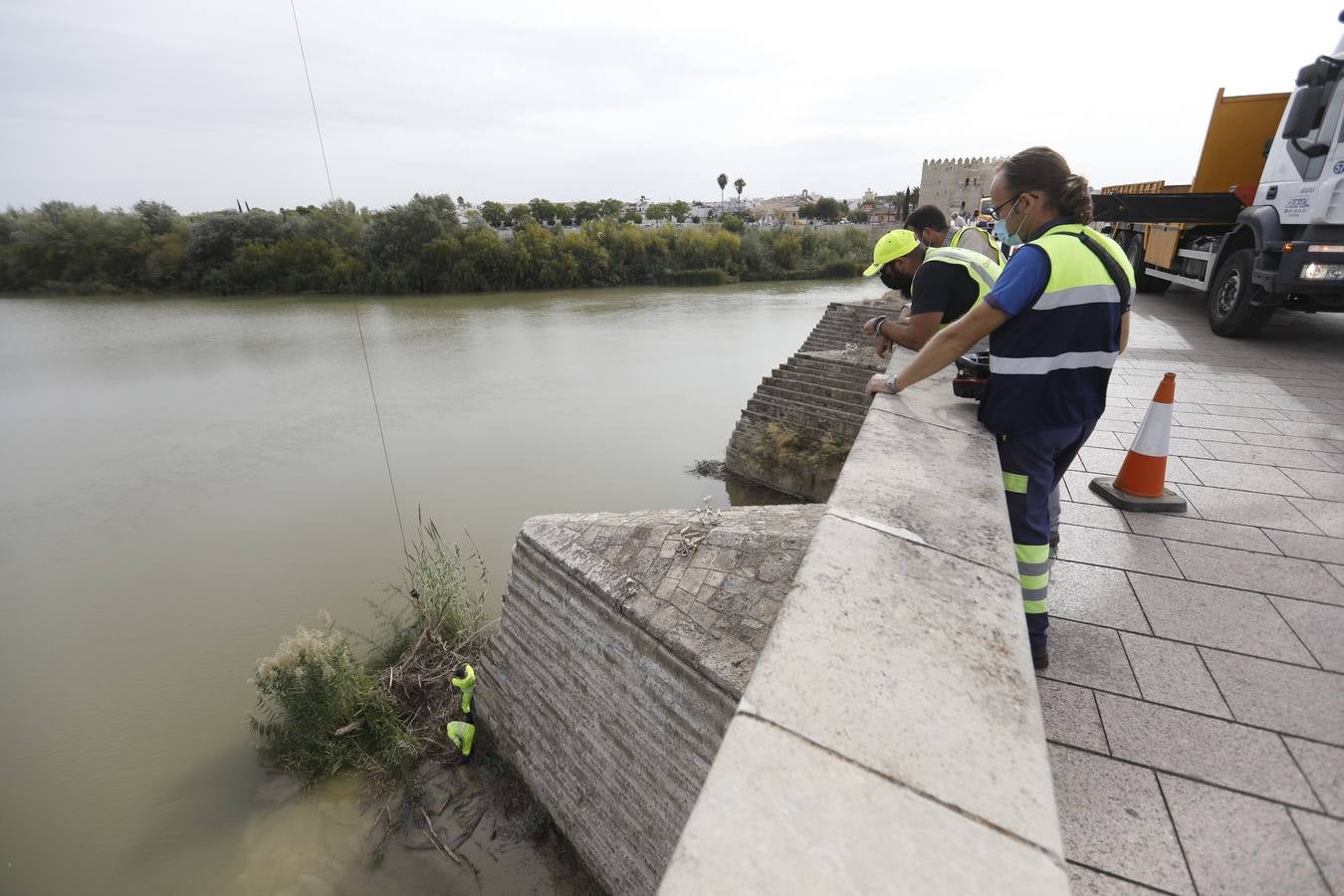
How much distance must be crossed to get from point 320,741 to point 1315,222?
10.4m

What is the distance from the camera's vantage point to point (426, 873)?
4.50 m

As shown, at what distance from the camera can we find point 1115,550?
2762 millimetres

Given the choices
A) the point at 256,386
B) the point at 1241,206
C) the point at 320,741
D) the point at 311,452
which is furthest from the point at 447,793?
the point at 256,386

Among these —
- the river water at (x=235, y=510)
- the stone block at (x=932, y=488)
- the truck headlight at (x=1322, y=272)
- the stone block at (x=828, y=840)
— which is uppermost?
the truck headlight at (x=1322, y=272)

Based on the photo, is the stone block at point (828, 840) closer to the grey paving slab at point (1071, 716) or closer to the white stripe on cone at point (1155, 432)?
the grey paving slab at point (1071, 716)

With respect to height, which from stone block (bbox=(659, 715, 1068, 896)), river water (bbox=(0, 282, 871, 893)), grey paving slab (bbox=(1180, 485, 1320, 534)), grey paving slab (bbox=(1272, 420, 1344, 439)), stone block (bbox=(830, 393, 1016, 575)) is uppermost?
stone block (bbox=(830, 393, 1016, 575))

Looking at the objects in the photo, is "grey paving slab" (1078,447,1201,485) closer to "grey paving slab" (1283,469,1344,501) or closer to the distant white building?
"grey paving slab" (1283,469,1344,501)

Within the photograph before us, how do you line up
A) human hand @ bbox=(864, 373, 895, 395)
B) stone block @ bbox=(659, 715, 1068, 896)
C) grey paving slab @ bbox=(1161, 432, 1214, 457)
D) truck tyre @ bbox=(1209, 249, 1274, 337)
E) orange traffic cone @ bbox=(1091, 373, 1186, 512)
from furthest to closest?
truck tyre @ bbox=(1209, 249, 1274, 337) → grey paving slab @ bbox=(1161, 432, 1214, 457) → orange traffic cone @ bbox=(1091, 373, 1186, 512) → human hand @ bbox=(864, 373, 895, 395) → stone block @ bbox=(659, 715, 1068, 896)

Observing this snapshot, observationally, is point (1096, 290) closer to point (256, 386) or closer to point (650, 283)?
point (256, 386)

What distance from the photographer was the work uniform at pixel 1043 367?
1.77 m

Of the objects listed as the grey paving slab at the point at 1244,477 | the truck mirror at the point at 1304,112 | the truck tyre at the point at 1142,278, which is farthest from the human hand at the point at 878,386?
the truck tyre at the point at 1142,278

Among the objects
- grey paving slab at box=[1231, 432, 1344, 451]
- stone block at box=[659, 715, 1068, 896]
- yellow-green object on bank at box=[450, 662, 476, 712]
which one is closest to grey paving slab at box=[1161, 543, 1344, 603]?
grey paving slab at box=[1231, 432, 1344, 451]

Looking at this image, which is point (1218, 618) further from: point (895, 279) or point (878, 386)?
point (895, 279)

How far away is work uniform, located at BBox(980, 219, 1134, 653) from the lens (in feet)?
5.79
